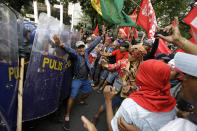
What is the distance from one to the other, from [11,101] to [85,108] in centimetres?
212

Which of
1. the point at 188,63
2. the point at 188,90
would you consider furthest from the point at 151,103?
the point at 188,63

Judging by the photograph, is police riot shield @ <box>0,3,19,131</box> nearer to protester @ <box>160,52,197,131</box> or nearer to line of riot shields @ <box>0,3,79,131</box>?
line of riot shields @ <box>0,3,79,131</box>

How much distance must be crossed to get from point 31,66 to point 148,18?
306 centimetres

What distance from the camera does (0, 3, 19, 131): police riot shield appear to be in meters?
1.53

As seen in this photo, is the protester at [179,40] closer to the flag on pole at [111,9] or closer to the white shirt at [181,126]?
the white shirt at [181,126]

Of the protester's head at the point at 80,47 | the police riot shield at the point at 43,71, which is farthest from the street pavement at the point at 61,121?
the protester's head at the point at 80,47

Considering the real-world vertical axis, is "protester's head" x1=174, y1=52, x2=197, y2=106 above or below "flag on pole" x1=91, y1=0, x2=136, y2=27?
below

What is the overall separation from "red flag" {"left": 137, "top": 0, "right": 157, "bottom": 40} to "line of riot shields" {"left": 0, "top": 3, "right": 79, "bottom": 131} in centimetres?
208

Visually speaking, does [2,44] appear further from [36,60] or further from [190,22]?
[190,22]

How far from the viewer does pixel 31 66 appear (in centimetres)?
185

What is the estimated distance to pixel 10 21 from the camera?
162 cm

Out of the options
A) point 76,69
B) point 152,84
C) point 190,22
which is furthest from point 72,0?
point 152,84

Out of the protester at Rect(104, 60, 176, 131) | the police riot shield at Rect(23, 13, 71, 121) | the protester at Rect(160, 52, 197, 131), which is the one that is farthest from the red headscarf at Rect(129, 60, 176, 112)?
the police riot shield at Rect(23, 13, 71, 121)

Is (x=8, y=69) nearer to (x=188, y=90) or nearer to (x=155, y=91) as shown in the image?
(x=155, y=91)
